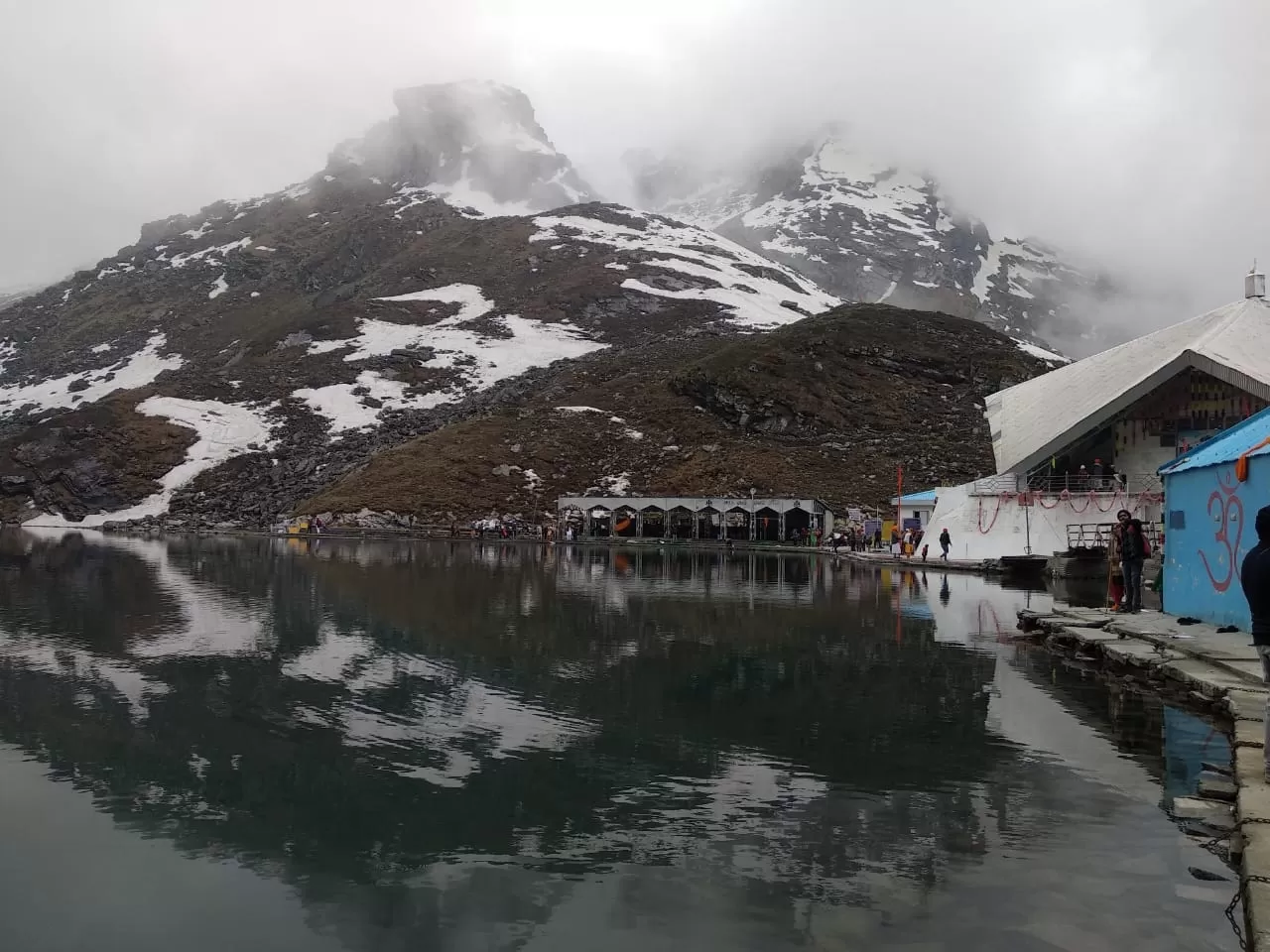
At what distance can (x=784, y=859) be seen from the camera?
630cm

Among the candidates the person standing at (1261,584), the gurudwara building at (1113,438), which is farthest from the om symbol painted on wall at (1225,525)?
the gurudwara building at (1113,438)

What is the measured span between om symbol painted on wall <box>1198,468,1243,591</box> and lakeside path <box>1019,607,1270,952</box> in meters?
0.88

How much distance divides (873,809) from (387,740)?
14.6 feet

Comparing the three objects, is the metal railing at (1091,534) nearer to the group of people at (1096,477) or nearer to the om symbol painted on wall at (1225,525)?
the group of people at (1096,477)

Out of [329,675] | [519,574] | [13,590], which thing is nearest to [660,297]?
[519,574]

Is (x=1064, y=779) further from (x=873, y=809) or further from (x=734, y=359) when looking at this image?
(x=734, y=359)

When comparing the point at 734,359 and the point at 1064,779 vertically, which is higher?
the point at 734,359

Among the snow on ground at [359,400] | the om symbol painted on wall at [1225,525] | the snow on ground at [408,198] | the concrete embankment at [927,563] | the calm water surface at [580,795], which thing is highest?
the snow on ground at [408,198]

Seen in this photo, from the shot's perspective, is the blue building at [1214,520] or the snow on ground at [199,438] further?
the snow on ground at [199,438]

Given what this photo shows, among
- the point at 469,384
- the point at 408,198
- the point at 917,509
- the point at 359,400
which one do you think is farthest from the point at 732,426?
the point at 408,198

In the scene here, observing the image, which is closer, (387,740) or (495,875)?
(495,875)

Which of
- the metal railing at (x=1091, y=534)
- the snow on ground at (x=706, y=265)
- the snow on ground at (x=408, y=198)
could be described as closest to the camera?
the metal railing at (x=1091, y=534)

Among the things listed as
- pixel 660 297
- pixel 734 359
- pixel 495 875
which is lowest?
pixel 495 875

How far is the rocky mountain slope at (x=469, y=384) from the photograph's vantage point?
75500 millimetres
